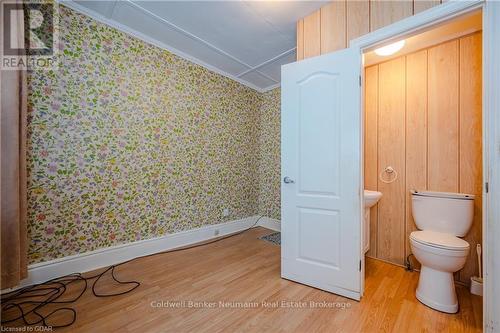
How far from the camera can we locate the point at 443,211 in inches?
74.7

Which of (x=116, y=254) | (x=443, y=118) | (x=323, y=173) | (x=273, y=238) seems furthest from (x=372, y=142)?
(x=116, y=254)

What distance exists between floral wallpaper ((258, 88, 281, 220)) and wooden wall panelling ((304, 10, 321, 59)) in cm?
155

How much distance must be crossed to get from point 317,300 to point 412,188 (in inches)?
59.9

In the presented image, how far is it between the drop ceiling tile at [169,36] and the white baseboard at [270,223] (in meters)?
2.43

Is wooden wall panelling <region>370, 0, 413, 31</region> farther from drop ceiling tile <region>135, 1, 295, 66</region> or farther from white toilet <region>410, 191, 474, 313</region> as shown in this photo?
white toilet <region>410, 191, 474, 313</region>

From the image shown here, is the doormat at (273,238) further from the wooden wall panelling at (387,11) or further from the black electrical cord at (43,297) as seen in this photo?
the wooden wall panelling at (387,11)

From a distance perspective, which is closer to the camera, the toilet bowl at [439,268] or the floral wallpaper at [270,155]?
the toilet bowl at [439,268]

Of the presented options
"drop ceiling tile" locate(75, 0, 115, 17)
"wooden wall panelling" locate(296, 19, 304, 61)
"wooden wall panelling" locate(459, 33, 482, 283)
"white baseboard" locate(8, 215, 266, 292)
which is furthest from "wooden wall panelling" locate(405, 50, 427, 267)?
"drop ceiling tile" locate(75, 0, 115, 17)

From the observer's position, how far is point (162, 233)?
2576 mm

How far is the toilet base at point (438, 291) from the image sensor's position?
153 centimetres

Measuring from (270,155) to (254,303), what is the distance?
7.92ft

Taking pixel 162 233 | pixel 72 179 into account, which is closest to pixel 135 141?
pixel 72 179

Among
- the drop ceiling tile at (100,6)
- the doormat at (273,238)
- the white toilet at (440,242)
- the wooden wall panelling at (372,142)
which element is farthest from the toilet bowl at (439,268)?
the drop ceiling tile at (100,6)

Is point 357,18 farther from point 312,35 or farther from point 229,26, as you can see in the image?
point 229,26
